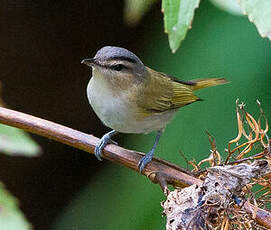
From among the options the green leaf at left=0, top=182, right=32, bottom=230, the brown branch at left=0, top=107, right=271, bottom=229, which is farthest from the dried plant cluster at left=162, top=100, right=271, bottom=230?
the green leaf at left=0, top=182, right=32, bottom=230

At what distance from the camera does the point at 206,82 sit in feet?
10.6

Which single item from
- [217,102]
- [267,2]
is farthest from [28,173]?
[267,2]

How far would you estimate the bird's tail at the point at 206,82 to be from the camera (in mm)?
3078

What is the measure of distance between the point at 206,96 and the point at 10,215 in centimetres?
182

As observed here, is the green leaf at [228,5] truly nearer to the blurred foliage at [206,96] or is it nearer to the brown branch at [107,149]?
the brown branch at [107,149]

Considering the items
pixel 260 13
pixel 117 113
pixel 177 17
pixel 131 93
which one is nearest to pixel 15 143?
pixel 177 17

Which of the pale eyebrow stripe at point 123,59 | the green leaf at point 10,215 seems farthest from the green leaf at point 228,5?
the pale eyebrow stripe at point 123,59

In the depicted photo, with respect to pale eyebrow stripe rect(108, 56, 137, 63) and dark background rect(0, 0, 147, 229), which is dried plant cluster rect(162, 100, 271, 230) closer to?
pale eyebrow stripe rect(108, 56, 137, 63)

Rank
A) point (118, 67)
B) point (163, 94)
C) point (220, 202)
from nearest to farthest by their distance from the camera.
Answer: point (220, 202) < point (118, 67) < point (163, 94)

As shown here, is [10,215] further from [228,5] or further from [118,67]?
[118,67]

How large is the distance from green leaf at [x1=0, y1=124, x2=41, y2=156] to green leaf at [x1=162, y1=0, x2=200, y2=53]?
634 mm

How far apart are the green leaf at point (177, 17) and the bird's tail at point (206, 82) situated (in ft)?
6.48

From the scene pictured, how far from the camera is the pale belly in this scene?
9.40 ft

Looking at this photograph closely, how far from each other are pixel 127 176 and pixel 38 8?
2128mm
